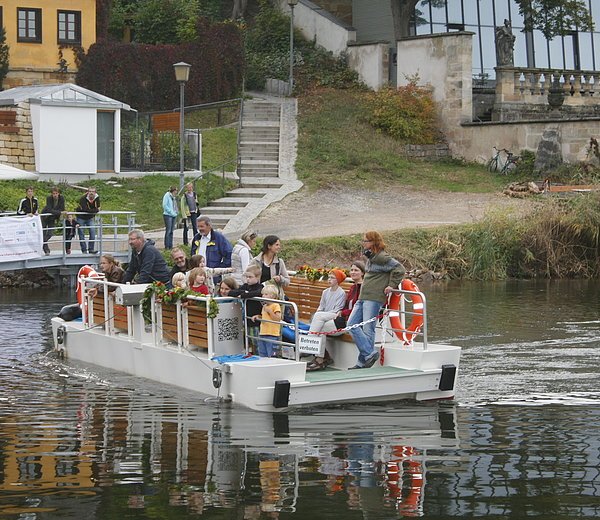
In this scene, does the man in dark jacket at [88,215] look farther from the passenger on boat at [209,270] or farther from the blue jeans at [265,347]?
the blue jeans at [265,347]

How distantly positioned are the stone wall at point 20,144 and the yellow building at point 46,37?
884cm

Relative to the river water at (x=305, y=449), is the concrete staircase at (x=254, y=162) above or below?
above

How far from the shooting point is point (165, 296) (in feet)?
59.8

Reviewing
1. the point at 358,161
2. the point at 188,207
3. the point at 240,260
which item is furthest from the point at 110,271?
the point at 358,161

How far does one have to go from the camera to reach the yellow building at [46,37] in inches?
1997

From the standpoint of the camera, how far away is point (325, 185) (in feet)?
139

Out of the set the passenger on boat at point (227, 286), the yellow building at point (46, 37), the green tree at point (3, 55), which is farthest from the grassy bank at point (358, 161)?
the passenger on boat at point (227, 286)

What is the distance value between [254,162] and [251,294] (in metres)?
26.8

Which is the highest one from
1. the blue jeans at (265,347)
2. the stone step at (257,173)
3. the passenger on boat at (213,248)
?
the stone step at (257,173)

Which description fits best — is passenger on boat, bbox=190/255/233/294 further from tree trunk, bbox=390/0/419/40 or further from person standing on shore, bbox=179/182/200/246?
tree trunk, bbox=390/0/419/40

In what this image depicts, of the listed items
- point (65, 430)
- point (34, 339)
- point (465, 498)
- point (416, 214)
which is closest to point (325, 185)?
point (416, 214)

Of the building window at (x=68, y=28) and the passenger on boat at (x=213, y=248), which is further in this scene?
the building window at (x=68, y=28)

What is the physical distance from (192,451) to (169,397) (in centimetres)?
329

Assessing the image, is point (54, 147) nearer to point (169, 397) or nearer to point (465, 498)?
point (169, 397)
